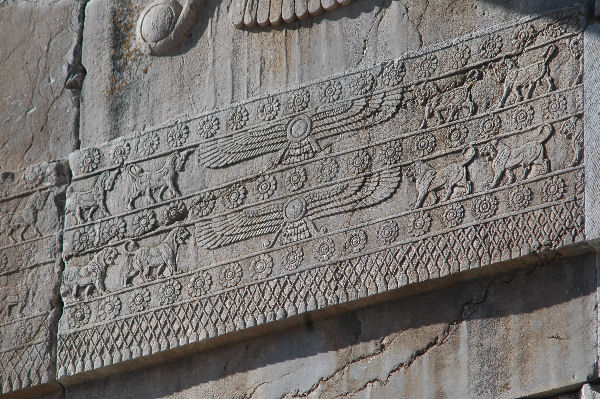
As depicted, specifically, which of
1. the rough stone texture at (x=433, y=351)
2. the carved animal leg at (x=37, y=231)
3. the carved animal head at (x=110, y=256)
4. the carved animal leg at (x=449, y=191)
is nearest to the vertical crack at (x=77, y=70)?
the carved animal leg at (x=37, y=231)

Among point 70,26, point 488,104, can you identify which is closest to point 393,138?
point 488,104

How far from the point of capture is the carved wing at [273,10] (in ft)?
20.3

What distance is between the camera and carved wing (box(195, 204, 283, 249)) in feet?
19.4

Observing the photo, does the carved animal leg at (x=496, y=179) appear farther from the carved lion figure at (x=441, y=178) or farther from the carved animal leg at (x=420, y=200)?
the carved animal leg at (x=420, y=200)

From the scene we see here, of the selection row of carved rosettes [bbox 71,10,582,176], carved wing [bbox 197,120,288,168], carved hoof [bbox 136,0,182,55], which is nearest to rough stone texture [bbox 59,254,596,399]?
carved wing [bbox 197,120,288,168]

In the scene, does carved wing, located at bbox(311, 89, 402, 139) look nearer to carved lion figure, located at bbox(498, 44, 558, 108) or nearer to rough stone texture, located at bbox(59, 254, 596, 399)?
carved lion figure, located at bbox(498, 44, 558, 108)

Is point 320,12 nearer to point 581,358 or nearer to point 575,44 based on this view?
point 575,44

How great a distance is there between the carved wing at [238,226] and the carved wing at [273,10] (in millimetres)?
912

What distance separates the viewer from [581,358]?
17.0 ft

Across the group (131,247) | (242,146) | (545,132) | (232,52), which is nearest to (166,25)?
(232,52)

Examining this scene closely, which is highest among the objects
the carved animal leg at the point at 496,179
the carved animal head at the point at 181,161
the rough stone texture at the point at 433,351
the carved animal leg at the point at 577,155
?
the carved animal head at the point at 181,161

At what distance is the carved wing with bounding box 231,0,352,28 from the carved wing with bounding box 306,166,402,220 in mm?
879

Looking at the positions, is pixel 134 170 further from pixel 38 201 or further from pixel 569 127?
pixel 569 127

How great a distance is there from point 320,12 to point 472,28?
0.75 m
